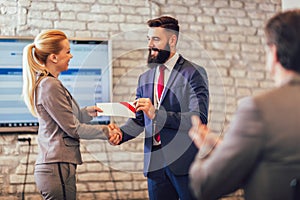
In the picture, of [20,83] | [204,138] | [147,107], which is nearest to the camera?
[204,138]

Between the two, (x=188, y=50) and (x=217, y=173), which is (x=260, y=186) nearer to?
(x=217, y=173)

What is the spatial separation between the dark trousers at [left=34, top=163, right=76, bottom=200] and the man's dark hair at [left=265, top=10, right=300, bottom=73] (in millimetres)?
1415

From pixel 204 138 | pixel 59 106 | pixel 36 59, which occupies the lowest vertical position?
pixel 59 106

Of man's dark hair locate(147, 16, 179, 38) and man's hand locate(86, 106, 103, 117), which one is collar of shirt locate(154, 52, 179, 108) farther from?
man's hand locate(86, 106, 103, 117)

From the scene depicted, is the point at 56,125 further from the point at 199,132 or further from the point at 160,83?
the point at 199,132

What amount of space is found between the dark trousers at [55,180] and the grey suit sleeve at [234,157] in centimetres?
124

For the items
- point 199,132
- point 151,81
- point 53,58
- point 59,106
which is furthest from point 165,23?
point 199,132

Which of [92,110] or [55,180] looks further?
[92,110]

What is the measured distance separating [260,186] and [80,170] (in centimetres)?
307

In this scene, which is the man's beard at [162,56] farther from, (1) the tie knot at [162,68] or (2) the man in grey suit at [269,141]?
(2) the man in grey suit at [269,141]

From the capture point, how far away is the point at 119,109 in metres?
2.96

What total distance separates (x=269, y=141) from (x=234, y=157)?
88 millimetres

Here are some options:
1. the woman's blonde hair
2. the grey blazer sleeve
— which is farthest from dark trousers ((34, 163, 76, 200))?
the woman's blonde hair

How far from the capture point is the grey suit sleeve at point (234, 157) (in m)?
1.22
